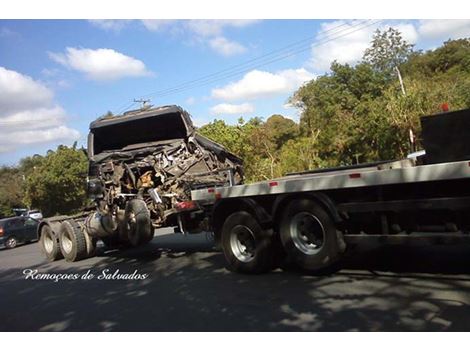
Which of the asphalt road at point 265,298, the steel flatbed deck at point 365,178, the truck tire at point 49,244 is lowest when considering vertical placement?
the asphalt road at point 265,298

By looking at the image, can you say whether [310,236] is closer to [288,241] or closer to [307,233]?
[307,233]

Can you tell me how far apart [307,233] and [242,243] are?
1223 mm

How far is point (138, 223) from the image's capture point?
9867 mm

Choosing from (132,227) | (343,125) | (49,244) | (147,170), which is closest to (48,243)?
(49,244)

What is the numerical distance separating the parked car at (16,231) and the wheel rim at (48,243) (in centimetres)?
1014

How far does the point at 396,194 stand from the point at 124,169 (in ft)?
21.4

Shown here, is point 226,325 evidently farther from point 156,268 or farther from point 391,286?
point 156,268

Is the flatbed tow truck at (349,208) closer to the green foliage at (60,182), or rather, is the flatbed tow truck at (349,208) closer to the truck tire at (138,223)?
the truck tire at (138,223)

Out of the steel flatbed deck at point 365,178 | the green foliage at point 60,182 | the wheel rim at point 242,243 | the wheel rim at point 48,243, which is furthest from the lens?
the green foliage at point 60,182

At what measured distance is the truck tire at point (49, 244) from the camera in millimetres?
11969

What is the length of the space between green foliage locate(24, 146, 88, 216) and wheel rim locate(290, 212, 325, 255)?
3628 centimetres

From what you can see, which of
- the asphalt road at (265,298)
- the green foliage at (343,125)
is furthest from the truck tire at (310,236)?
the green foliage at (343,125)

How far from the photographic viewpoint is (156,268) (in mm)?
9258
